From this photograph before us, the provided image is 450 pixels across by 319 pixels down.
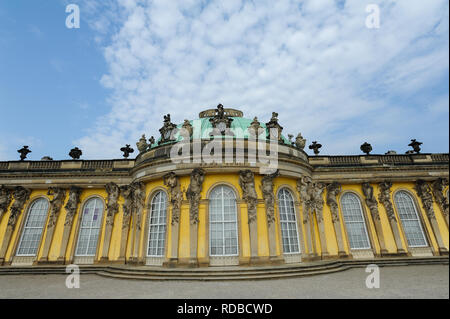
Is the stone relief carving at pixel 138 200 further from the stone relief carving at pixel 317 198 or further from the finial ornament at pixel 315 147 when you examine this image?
the finial ornament at pixel 315 147

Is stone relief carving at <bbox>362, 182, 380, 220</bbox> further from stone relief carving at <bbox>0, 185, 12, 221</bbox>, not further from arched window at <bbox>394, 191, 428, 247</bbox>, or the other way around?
stone relief carving at <bbox>0, 185, 12, 221</bbox>

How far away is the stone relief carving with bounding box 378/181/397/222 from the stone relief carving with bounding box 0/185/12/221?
29541 mm

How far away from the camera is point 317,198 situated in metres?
18.0

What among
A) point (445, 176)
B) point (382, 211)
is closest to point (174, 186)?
point (382, 211)

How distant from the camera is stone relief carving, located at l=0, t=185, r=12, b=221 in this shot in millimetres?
18503

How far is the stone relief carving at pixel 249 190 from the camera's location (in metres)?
14.3

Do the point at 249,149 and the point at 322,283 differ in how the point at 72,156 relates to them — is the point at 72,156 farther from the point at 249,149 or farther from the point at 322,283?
the point at 322,283

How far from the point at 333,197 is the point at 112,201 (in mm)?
17195

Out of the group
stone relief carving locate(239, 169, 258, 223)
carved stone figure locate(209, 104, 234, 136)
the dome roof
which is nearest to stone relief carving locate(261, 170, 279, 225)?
stone relief carving locate(239, 169, 258, 223)

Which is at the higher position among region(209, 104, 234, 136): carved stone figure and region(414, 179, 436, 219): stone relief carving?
region(209, 104, 234, 136): carved stone figure

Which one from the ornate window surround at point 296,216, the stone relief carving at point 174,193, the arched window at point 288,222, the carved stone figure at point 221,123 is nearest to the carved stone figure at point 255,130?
the carved stone figure at point 221,123

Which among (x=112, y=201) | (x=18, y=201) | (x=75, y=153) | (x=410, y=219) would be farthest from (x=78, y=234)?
(x=410, y=219)

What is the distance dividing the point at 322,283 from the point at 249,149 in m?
8.47

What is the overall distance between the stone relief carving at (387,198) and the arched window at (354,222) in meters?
1.77
